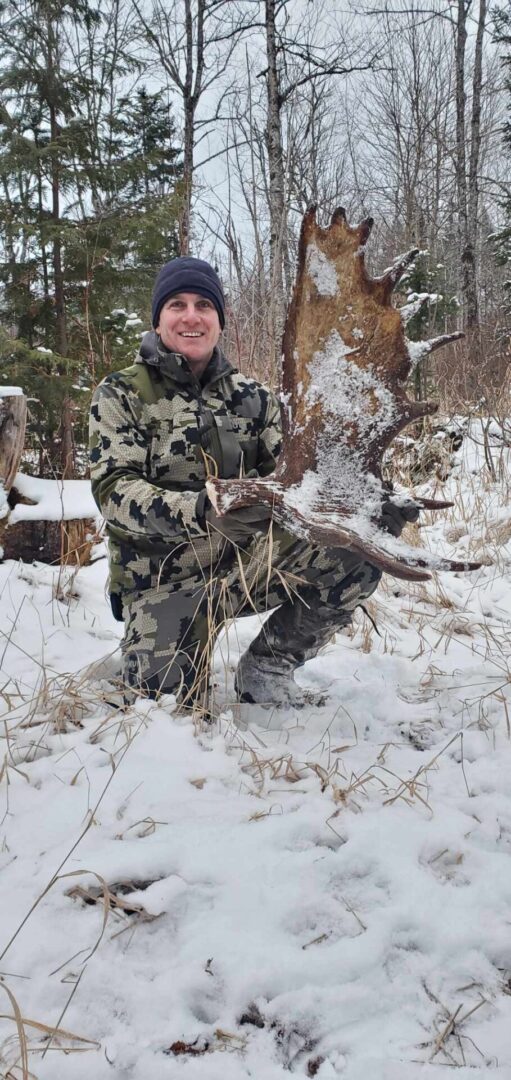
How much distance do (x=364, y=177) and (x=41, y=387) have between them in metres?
13.0

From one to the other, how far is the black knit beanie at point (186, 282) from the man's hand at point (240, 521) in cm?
101

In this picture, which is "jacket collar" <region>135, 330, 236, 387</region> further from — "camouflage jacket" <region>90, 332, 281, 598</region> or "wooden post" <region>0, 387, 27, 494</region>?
"wooden post" <region>0, 387, 27, 494</region>

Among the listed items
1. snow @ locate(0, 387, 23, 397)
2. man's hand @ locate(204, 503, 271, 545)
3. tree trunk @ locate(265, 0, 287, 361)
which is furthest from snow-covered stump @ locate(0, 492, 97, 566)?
tree trunk @ locate(265, 0, 287, 361)

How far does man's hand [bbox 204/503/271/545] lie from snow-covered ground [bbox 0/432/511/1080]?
0.53m

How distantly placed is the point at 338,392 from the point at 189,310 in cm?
94

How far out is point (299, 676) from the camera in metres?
2.54

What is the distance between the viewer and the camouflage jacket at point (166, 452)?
1988 mm

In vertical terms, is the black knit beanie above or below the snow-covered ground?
above

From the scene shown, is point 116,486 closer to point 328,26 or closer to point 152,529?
point 152,529

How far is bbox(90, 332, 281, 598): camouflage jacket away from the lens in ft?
6.52

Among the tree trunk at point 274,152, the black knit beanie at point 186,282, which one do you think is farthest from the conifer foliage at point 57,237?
the black knit beanie at point 186,282

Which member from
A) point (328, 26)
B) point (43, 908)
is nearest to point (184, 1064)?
point (43, 908)

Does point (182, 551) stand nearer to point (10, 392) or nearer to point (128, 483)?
point (128, 483)

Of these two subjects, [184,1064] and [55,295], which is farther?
[55,295]
